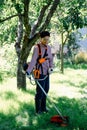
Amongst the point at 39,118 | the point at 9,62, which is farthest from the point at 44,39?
the point at 9,62

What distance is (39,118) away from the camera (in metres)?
8.68

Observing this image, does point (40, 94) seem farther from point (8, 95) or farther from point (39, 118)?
point (8, 95)

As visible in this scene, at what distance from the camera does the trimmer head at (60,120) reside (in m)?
8.25

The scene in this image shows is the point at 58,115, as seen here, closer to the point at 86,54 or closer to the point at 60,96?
the point at 60,96

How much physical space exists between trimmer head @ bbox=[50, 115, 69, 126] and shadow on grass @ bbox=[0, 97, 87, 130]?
9 cm

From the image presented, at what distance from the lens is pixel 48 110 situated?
9.55m

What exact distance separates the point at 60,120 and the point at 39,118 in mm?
607

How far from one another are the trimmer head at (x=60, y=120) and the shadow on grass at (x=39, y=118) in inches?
3.5

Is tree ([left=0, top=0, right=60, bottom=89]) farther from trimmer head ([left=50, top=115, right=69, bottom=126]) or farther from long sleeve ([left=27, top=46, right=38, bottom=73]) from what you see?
trimmer head ([left=50, top=115, right=69, bottom=126])

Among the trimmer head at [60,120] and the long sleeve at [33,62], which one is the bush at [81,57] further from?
the trimmer head at [60,120]

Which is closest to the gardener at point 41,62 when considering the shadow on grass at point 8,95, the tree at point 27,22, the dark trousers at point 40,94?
the dark trousers at point 40,94

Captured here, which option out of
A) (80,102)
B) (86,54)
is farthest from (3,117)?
(86,54)

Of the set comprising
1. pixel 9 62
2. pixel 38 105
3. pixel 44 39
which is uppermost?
pixel 44 39

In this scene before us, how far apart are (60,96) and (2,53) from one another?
8.67 meters
